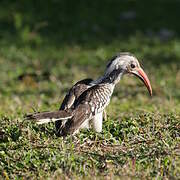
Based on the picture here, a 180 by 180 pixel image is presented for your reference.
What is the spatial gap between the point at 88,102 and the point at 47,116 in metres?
0.64

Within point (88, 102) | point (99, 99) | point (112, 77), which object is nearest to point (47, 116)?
point (88, 102)

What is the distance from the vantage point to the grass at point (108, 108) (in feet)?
18.8

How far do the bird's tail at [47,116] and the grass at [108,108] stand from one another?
0.74 ft

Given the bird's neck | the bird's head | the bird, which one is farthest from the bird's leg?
the bird's head

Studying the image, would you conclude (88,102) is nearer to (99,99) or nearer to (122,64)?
(99,99)

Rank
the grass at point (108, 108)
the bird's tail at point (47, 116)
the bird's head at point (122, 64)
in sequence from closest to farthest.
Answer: the grass at point (108, 108) < the bird's tail at point (47, 116) < the bird's head at point (122, 64)

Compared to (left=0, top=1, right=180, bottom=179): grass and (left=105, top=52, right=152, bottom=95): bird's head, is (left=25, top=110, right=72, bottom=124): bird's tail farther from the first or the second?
(left=105, top=52, right=152, bottom=95): bird's head

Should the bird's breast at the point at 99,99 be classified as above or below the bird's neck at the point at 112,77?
below

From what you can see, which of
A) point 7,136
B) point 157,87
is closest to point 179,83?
point 157,87

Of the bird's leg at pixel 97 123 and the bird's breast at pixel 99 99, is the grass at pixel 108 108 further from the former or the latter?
the bird's breast at pixel 99 99

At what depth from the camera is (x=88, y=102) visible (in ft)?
21.8

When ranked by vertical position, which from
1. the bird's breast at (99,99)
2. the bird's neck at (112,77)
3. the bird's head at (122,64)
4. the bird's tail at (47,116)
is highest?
the bird's head at (122,64)

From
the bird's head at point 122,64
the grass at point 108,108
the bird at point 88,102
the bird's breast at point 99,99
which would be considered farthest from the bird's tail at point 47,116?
the bird's head at point 122,64

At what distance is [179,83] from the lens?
39.9 feet
